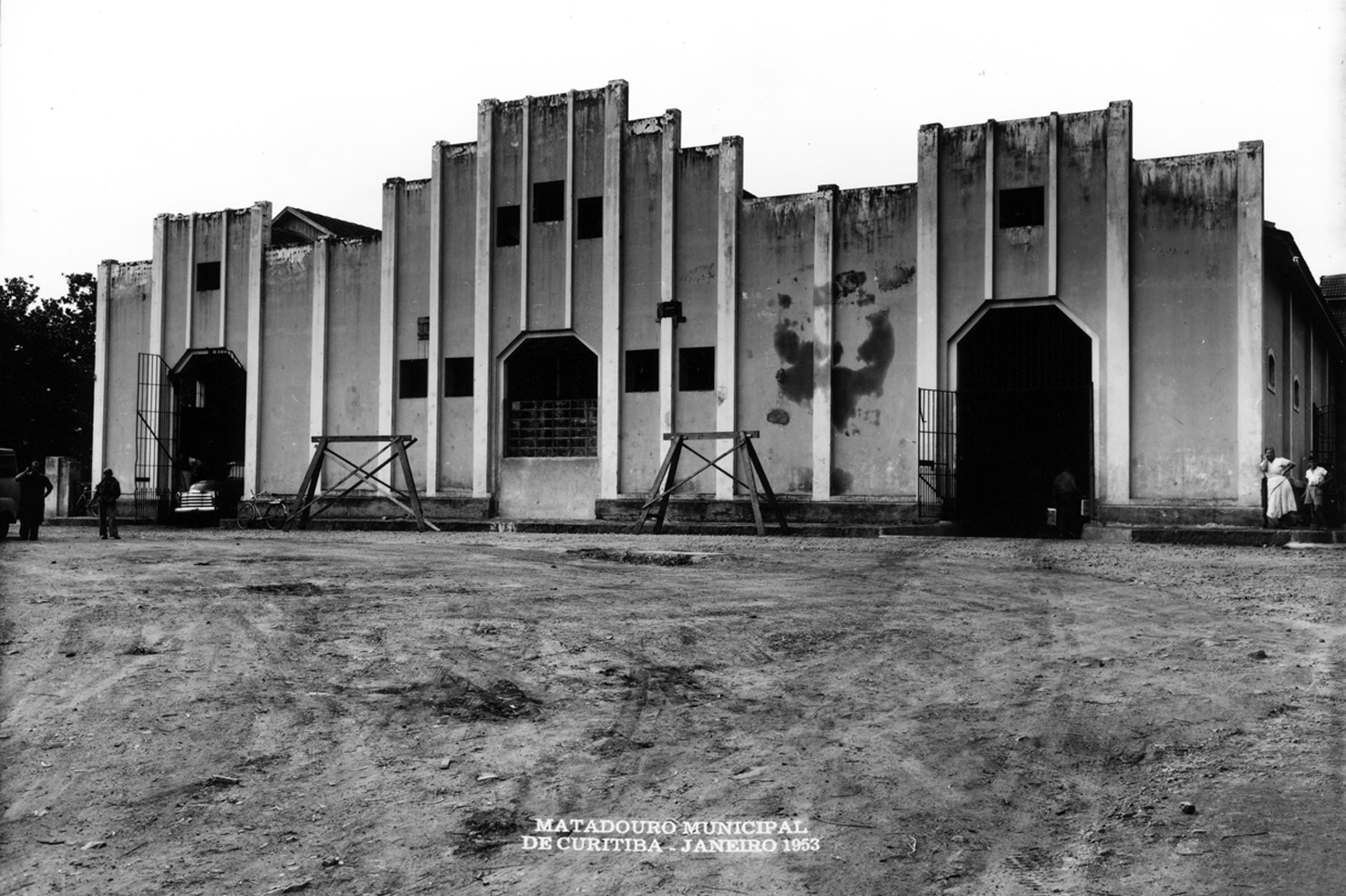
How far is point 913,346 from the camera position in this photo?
19969 mm

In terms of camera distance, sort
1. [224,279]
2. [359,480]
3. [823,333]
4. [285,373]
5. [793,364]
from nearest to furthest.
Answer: [823,333] < [793,364] < [359,480] < [285,373] < [224,279]

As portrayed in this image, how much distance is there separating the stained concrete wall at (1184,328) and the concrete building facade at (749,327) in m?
0.04

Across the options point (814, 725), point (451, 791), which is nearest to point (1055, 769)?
point (814, 725)

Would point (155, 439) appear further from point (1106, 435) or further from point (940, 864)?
point (940, 864)

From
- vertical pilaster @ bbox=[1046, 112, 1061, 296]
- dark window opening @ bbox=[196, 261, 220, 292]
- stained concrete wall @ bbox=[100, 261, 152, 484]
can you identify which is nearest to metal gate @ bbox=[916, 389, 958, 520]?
vertical pilaster @ bbox=[1046, 112, 1061, 296]

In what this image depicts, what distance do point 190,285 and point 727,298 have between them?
12.6 meters

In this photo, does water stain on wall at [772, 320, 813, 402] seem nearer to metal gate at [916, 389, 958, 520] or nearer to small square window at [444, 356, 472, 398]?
metal gate at [916, 389, 958, 520]

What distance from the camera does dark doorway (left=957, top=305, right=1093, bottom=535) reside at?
783 inches

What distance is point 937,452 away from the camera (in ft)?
64.1

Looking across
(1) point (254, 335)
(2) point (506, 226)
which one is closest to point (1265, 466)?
(2) point (506, 226)

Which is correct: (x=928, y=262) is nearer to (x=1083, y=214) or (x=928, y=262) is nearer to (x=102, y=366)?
(x=1083, y=214)

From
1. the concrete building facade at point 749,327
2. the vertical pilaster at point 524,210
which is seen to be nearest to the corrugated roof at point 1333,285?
the concrete building facade at point 749,327

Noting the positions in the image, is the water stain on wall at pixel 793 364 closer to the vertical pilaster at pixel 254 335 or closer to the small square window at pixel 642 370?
the small square window at pixel 642 370

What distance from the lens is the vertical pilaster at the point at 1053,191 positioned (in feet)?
62.1
